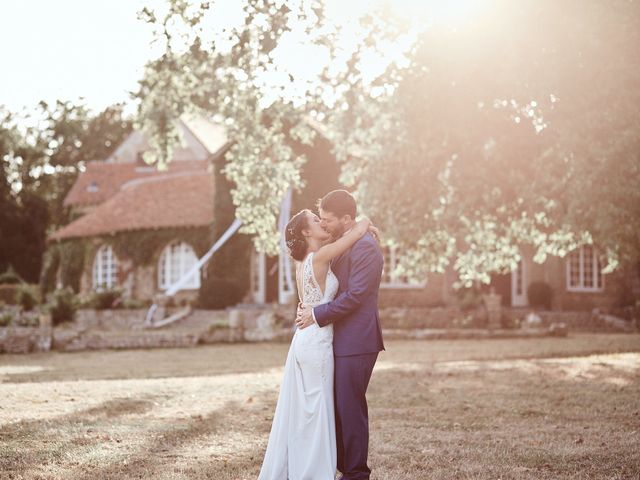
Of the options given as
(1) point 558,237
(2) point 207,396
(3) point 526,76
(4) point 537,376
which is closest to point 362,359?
(2) point 207,396

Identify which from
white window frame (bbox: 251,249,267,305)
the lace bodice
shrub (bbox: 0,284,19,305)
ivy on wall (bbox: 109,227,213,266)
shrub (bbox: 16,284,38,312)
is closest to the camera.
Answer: the lace bodice

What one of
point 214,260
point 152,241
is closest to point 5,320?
point 214,260

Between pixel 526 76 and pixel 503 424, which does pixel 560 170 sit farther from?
pixel 503 424

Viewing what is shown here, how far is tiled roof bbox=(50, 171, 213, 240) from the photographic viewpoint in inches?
1416

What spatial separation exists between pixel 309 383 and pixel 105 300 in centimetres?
2665

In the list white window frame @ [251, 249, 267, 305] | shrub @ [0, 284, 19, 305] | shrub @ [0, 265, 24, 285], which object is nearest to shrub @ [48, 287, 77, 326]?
white window frame @ [251, 249, 267, 305]

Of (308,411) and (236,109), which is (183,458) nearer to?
(308,411)

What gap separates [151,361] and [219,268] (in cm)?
1495

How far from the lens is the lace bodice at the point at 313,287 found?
6512 millimetres

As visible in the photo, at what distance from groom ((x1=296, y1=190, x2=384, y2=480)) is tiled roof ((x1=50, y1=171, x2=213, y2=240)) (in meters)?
29.0

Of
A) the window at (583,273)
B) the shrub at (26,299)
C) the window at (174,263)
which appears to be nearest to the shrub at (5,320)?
the shrub at (26,299)

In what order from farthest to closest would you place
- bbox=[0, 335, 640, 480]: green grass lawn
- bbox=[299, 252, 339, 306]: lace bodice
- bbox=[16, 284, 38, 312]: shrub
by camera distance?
bbox=[16, 284, 38, 312]: shrub → bbox=[0, 335, 640, 480]: green grass lawn → bbox=[299, 252, 339, 306]: lace bodice

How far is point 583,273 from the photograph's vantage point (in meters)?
37.4

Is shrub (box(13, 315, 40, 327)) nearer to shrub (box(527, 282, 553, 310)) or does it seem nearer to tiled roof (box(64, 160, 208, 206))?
shrub (box(527, 282, 553, 310))
